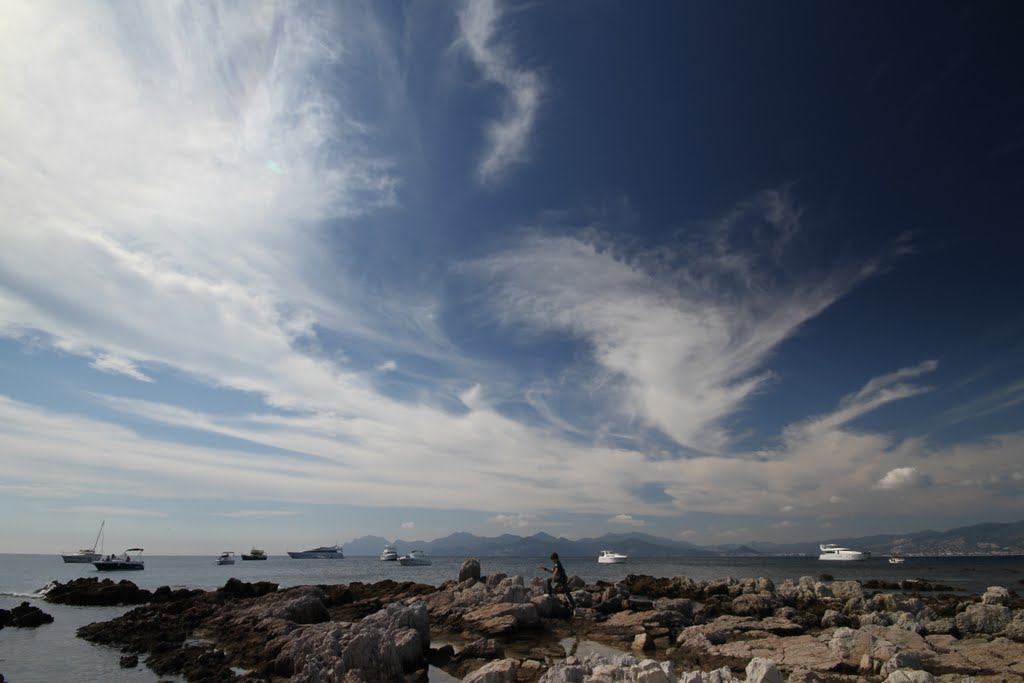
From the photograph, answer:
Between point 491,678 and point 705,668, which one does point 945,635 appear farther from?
point 491,678

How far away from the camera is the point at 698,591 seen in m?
37.4

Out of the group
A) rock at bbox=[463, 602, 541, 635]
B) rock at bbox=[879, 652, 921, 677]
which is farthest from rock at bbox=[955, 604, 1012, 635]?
rock at bbox=[463, 602, 541, 635]

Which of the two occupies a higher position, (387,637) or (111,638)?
(387,637)

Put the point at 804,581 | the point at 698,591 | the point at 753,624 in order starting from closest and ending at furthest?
the point at 753,624
the point at 804,581
the point at 698,591

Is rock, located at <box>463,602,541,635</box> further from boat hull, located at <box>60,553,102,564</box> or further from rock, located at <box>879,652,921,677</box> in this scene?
boat hull, located at <box>60,553,102,564</box>

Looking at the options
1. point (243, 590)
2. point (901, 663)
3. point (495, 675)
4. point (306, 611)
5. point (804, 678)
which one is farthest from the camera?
point (243, 590)

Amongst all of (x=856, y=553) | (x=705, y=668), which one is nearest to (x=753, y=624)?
(x=705, y=668)

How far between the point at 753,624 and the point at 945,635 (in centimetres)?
620

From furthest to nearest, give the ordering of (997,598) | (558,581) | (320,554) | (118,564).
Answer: (320,554)
(118,564)
(997,598)
(558,581)

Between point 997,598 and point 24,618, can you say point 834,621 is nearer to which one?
point 997,598

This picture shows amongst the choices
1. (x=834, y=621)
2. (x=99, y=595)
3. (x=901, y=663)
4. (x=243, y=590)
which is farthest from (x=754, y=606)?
(x=99, y=595)

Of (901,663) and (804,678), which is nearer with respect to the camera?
Result: (804,678)

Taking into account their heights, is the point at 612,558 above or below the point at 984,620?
below

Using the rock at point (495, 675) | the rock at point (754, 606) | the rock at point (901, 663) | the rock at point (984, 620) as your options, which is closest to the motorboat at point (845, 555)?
the rock at point (754, 606)
